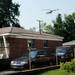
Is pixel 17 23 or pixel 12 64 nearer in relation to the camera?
pixel 12 64

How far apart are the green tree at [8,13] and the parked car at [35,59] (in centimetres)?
3337

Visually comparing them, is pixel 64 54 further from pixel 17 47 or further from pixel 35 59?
pixel 17 47

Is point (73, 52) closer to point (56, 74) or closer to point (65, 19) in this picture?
point (56, 74)

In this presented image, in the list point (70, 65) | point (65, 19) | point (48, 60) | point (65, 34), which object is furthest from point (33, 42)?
point (65, 19)

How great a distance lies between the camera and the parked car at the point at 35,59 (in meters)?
23.2

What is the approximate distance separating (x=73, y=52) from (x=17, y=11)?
34.0 m

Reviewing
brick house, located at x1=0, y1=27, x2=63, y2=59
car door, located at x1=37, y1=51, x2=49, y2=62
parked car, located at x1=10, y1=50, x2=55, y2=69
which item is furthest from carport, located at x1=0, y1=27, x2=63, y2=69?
parked car, located at x1=10, y1=50, x2=55, y2=69

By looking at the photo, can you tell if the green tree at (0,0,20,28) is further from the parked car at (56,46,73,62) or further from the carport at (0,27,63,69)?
the parked car at (56,46,73,62)

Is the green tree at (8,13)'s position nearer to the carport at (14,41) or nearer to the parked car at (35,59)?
the carport at (14,41)

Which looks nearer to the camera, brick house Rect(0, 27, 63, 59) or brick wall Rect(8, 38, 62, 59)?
brick house Rect(0, 27, 63, 59)

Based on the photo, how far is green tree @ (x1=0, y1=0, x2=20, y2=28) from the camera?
59.0 meters

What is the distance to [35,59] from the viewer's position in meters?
24.4

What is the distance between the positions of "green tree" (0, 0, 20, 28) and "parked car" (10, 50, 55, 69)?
33.4 m

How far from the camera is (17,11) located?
62.4 meters
